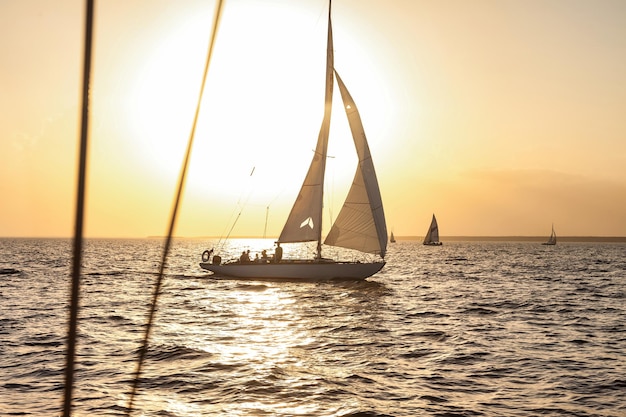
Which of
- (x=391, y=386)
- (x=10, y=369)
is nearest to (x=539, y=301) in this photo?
(x=391, y=386)

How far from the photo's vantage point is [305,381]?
16.3 metres

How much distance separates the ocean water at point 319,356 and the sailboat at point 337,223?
346 cm

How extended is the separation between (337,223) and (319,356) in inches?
995

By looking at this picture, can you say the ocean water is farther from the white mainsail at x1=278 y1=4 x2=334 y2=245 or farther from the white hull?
the white mainsail at x1=278 y1=4 x2=334 y2=245

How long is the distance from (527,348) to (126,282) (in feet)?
135

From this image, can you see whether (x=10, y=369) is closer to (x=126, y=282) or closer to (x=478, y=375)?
(x=478, y=375)

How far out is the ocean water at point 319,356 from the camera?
14172 millimetres

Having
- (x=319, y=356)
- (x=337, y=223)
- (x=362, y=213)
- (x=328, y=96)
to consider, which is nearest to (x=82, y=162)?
(x=319, y=356)

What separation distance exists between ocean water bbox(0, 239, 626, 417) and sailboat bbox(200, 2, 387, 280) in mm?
3459

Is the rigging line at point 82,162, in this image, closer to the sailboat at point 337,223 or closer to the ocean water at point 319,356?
the ocean water at point 319,356

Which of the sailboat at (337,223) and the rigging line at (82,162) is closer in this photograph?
the rigging line at (82,162)

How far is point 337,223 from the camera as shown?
4497cm

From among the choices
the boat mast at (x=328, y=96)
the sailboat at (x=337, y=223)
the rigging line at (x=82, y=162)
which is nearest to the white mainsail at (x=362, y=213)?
the sailboat at (x=337, y=223)

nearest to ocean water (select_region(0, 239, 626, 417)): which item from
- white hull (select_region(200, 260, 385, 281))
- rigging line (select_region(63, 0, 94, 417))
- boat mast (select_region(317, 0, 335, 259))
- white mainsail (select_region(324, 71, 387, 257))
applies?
white hull (select_region(200, 260, 385, 281))
